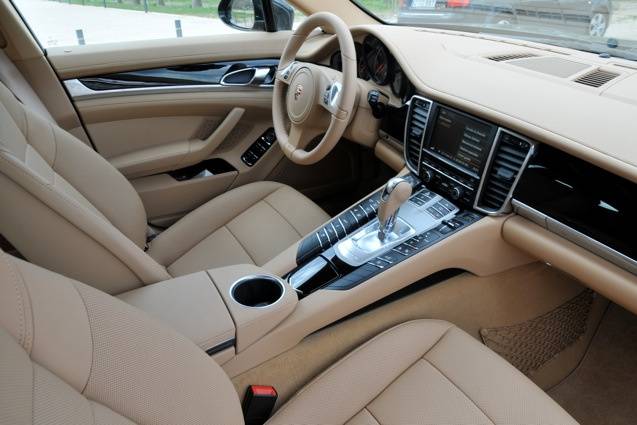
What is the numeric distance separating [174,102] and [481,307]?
1.28 metres

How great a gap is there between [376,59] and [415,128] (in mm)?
353

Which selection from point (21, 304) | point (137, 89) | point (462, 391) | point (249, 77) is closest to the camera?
point (21, 304)

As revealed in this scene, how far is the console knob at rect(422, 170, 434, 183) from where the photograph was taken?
1270 mm

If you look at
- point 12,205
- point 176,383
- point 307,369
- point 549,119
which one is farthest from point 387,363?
point 12,205

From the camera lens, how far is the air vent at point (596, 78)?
43.1 inches

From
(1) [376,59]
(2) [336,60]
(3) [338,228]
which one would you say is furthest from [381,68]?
(3) [338,228]

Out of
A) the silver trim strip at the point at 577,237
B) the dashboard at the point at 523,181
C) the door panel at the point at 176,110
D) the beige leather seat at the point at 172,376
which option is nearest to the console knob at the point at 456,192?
the dashboard at the point at 523,181

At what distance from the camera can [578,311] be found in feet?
4.44

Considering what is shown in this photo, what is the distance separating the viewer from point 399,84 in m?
1.45

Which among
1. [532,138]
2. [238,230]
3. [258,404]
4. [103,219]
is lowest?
[238,230]

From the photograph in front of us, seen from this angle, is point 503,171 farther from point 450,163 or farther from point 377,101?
point 377,101

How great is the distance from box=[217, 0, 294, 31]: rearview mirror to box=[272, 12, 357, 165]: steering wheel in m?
0.44

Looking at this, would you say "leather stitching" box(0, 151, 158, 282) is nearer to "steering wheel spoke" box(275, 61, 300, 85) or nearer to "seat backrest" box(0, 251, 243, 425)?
"seat backrest" box(0, 251, 243, 425)

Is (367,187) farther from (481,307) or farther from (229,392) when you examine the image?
(229,392)
